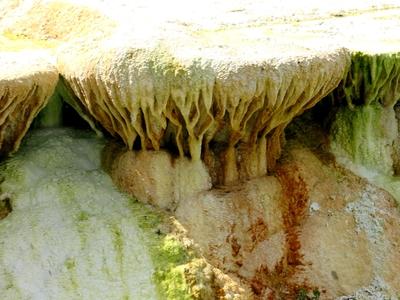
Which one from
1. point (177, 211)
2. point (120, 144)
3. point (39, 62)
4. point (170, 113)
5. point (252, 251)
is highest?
point (39, 62)

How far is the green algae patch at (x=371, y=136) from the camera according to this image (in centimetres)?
1035

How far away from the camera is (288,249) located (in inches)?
383

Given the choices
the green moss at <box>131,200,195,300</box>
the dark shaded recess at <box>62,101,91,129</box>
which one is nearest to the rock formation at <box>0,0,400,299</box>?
the green moss at <box>131,200,195,300</box>

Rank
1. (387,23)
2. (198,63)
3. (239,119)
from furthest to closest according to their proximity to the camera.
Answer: (387,23) → (239,119) → (198,63)

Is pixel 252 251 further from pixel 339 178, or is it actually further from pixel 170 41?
pixel 170 41

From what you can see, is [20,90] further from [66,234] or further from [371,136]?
[371,136]

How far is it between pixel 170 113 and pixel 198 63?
0.77 meters

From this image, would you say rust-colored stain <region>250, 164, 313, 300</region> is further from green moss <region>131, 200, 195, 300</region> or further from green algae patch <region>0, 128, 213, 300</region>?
green moss <region>131, 200, 195, 300</region>

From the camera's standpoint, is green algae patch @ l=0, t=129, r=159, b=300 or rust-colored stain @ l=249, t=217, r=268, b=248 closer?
green algae patch @ l=0, t=129, r=159, b=300

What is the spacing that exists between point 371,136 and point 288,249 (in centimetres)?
222

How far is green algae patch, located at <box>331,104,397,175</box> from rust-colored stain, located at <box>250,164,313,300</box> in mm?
1034

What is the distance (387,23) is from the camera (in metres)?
11.0

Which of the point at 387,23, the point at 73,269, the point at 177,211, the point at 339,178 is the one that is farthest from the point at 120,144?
the point at 387,23

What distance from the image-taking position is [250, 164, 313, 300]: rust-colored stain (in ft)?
30.8
